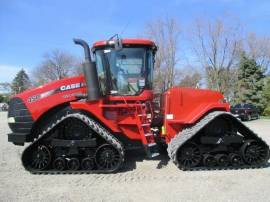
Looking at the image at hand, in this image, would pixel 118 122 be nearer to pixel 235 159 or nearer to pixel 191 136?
pixel 191 136

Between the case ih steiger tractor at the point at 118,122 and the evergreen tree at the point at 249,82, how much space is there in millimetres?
35208

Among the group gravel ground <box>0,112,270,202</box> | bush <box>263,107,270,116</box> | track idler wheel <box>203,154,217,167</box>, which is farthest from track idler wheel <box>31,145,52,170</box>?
bush <box>263,107,270,116</box>

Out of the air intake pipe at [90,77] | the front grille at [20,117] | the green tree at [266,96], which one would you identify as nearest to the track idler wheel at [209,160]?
the air intake pipe at [90,77]

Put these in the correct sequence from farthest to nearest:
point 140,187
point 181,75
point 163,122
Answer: point 181,75
point 163,122
point 140,187

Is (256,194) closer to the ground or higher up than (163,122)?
closer to the ground

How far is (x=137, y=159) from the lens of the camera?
31.4 feet

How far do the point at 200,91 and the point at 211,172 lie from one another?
6.62 ft

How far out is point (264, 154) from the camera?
8602mm

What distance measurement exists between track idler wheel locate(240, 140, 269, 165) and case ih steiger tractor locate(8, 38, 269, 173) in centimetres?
2

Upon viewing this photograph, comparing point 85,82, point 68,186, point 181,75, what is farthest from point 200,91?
point 181,75

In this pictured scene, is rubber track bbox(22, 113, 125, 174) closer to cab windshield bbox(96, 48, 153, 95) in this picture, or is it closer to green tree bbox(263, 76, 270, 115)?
cab windshield bbox(96, 48, 153, 95)

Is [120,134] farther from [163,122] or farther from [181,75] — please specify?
[181,75]

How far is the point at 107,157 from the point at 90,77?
5.86 feet

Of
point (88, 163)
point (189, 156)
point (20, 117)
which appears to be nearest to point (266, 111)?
point (189, 156)
